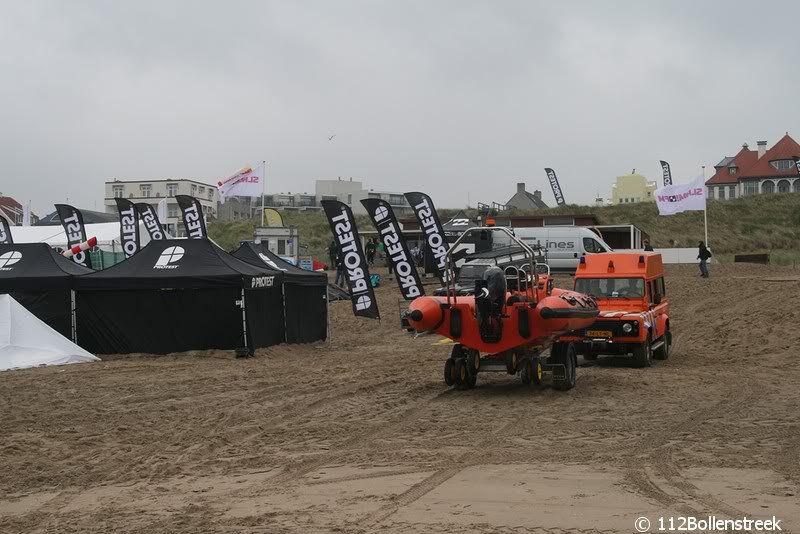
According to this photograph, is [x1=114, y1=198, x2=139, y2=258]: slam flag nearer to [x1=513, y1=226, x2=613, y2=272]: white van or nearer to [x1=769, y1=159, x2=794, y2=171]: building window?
[x1=513, y1=226, x2=613, y2=272]: white van

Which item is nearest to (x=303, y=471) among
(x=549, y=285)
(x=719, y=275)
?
(x=549, y=285)

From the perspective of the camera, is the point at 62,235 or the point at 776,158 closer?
the point at 62,235

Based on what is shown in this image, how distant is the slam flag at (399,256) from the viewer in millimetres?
24812

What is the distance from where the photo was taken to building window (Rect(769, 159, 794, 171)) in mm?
88031

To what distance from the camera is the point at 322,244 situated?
228ft

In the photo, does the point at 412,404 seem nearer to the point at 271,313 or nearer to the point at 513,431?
the point at 513,431

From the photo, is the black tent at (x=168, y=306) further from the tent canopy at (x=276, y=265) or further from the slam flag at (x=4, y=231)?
the slam flag at (x=4, y=231)

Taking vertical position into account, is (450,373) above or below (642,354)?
above

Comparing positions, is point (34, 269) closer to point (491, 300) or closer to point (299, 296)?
point (299, 296)

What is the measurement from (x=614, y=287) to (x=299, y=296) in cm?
815

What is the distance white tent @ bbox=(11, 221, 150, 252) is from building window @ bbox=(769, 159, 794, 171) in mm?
64326

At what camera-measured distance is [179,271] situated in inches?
822

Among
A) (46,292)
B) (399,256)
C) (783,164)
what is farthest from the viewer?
(783,164)

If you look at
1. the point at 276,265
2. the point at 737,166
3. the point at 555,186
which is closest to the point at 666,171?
the point at 555,186
